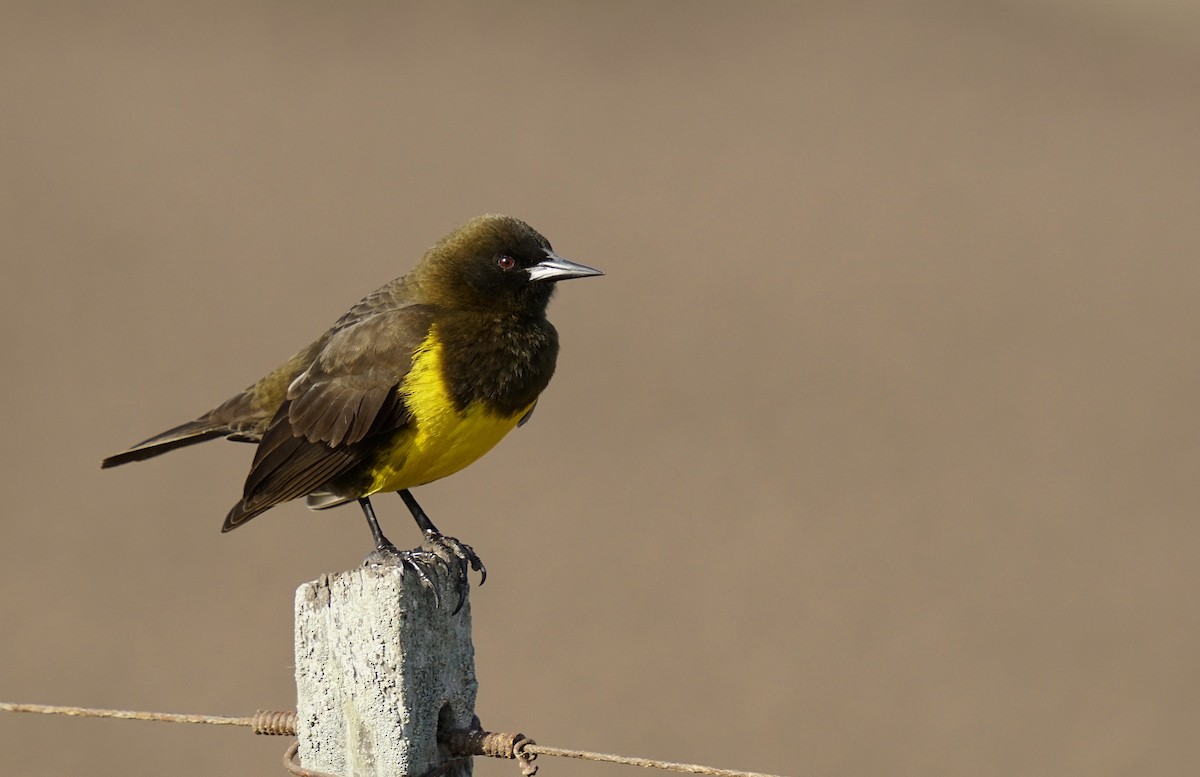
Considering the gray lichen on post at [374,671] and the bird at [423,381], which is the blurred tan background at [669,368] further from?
the gray lichen on post at [374,671]

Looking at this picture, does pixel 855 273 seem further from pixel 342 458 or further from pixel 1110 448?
pixel 342 458

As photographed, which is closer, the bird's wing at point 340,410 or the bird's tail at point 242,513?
the bird's wing at point 340,410

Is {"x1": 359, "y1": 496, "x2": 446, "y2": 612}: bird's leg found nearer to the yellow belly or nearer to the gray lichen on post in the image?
the gray lichen on post

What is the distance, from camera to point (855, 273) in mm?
17422

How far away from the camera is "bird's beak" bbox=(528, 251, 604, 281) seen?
16.6 feet

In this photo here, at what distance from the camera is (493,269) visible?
509cm

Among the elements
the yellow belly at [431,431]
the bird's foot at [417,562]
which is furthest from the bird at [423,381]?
the bird's foot at [417,562]

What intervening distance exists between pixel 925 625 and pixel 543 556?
2616 mm

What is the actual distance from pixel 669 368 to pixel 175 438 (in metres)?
9.46

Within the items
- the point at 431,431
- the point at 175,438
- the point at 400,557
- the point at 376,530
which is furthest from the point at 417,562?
the point at 175,438

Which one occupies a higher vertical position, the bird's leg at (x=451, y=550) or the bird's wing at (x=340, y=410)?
the bird's wing at (x=340, y=410)

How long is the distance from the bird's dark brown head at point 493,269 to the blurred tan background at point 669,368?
13.9ft

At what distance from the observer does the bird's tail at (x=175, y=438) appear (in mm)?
5445

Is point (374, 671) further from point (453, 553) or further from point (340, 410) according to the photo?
point (340, 410)
